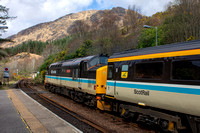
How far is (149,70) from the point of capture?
7.33 m

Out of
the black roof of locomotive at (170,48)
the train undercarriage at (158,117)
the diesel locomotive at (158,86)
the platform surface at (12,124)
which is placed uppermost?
the black roof of locomotive at (170,48)

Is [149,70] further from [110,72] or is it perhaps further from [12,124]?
[12,124]

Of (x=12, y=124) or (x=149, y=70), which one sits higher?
(x=149, y=70)

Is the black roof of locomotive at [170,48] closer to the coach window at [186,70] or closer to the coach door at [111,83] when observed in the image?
the coach window at [186,70]

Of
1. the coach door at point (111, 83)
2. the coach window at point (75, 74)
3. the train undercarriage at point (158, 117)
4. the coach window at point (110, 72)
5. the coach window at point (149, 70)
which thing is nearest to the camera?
the train undercarriage at point (158, 117)

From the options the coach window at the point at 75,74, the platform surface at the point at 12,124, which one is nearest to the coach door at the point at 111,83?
the platform surface at the point at 12,124

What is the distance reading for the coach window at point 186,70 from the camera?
18.7 ft

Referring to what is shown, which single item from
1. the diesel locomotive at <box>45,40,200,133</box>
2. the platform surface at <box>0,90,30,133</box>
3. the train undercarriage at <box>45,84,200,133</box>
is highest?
the diesel locomotive at <box>45,40,200,133</box>

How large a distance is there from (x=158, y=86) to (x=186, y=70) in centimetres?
124

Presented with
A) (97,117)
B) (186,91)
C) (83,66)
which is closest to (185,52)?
(186,91)

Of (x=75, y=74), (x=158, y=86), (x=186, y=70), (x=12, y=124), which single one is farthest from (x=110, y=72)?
(x=12, y=124)

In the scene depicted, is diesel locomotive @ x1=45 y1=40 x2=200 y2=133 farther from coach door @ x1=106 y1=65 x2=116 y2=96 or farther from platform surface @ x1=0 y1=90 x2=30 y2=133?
platform surface @ x1=0 y1=90 x2=30 y2=133

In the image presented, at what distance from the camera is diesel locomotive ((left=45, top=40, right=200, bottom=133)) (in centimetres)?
583

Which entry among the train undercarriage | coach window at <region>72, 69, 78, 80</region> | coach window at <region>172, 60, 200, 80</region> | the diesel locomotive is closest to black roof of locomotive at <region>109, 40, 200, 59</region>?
the diesel locomotive
